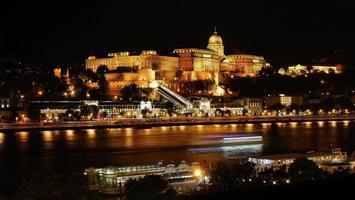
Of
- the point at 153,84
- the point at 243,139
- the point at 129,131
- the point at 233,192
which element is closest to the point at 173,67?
the point at 153,84

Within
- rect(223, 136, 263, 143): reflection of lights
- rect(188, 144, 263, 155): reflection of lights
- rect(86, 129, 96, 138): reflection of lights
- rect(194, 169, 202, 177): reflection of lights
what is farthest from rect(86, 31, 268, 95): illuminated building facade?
rect(194, 169, 202, 177): reflection of lights

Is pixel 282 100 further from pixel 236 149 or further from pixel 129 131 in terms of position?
pixel 236 149

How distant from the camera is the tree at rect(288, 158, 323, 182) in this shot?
26.5 ft

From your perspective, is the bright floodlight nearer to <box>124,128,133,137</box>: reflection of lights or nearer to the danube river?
<box>124,128,133,137</box>: reflection of lights

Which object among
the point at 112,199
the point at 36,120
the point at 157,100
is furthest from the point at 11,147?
the point at 157,100

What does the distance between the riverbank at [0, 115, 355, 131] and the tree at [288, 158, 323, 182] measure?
50.4ft

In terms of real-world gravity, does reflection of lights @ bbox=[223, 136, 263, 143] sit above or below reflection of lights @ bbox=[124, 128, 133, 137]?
below

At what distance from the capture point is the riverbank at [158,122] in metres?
23.5

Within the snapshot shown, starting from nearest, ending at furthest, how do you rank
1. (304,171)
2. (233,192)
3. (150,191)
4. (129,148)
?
(150,191)
(233,192)
(304,171)
(129,148)

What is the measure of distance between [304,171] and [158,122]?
60.1ft

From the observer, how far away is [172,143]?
16.9 metres

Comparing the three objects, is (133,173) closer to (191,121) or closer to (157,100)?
(191,121)

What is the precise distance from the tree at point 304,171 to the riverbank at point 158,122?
15367mm

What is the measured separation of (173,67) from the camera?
3678cm
